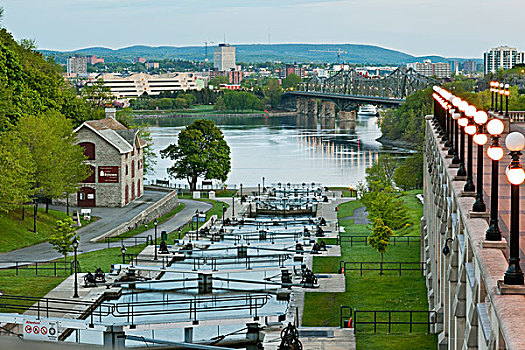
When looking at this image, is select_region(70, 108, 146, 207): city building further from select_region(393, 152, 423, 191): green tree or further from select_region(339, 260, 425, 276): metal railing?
select_region(393, 152, 423, 191): green tree

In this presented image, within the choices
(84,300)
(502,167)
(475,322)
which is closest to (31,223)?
(84,300)

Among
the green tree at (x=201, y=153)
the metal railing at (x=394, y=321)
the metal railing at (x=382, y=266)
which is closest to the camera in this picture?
the metal railing at (x=394, y=321)

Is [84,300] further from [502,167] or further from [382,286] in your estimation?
[502,167]

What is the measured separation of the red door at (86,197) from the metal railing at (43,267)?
18.5 meters

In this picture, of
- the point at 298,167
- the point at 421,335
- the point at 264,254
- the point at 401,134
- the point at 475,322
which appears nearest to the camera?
the point at 475,322

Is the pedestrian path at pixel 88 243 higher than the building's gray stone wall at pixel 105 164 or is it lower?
lower

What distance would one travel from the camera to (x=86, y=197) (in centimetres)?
5506

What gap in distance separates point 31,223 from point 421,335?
26251mm

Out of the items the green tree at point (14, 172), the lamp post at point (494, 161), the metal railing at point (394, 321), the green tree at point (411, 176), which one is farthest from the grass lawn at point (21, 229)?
the lamp post at point (494, 161)

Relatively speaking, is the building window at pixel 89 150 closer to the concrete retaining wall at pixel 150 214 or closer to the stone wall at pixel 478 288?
the concrete retaining wall at pixel 150 214

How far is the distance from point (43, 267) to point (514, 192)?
29392 mm

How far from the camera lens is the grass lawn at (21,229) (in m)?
40.8

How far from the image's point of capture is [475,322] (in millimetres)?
11375

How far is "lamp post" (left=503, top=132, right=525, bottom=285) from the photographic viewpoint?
25.2 ft
